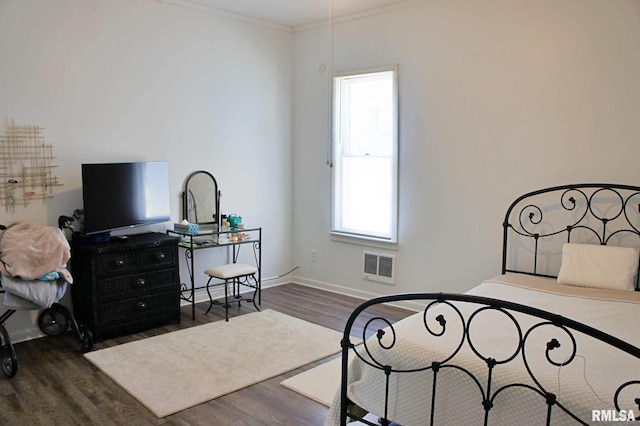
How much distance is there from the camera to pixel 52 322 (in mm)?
4031

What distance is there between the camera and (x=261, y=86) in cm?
548

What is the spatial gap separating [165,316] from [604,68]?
3.87 meters

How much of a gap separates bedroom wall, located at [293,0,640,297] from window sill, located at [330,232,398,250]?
65 millimetres

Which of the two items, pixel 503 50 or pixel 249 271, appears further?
pixel 249 271

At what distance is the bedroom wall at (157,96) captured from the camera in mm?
3908

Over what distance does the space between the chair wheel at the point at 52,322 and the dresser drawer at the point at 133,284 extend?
1.26 feet

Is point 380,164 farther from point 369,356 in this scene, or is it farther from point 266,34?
point 369,356

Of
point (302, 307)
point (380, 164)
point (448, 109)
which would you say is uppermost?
point (448, 109)

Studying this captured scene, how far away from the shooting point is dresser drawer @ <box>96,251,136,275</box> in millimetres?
3894

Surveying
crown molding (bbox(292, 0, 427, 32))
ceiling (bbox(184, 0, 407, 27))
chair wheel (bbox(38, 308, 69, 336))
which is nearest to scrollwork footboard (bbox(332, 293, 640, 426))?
chair wheel (bbox(38, 308, 69, 336))

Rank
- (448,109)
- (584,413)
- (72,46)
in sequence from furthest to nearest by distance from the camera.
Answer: (448,109), (72,46), (584,413)

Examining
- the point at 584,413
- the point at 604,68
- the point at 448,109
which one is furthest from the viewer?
the point at 448,109

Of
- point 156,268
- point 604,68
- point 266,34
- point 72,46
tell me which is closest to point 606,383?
point 604,68

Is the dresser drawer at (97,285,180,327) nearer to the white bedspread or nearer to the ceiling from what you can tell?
the white bedspread
